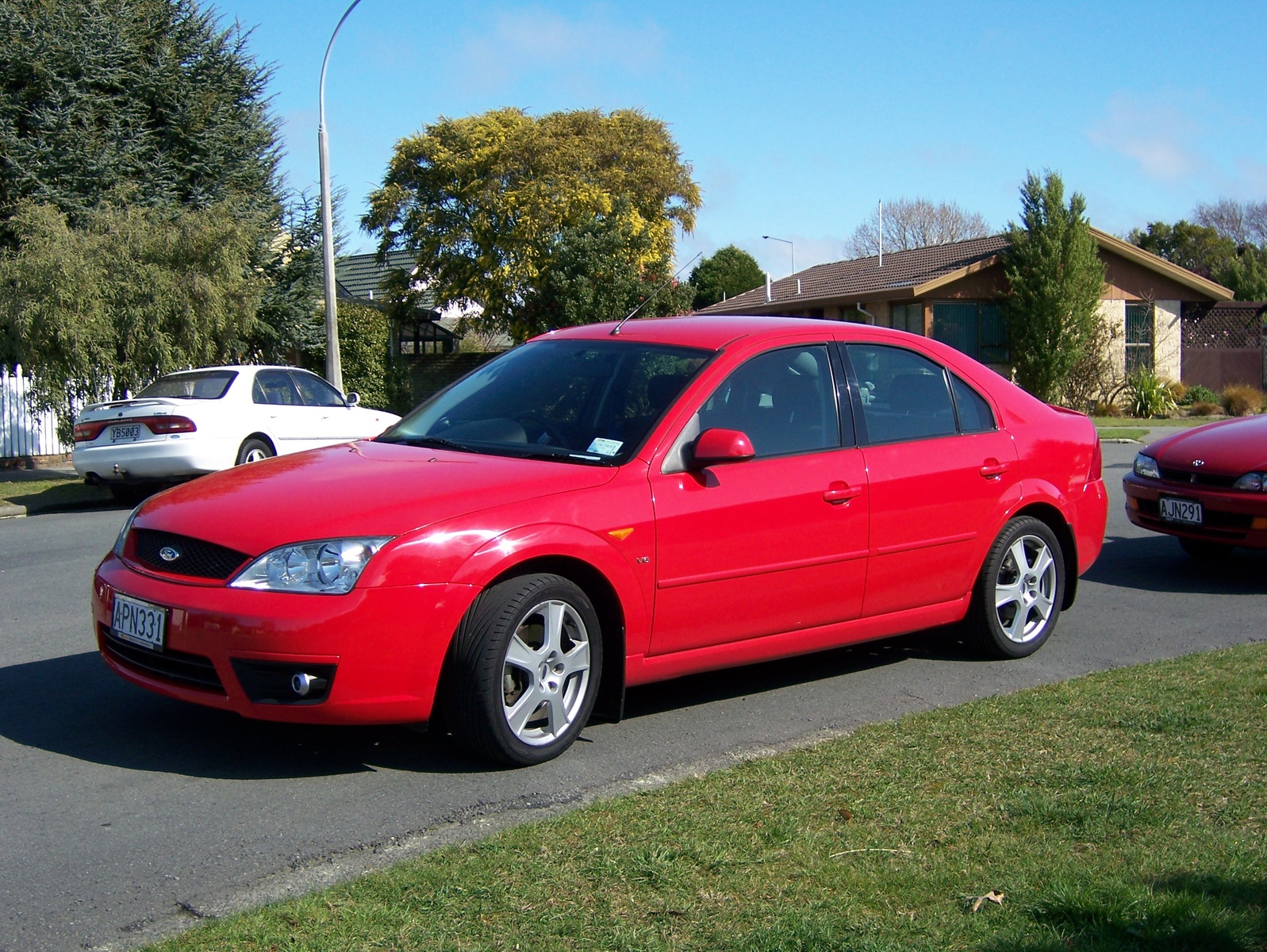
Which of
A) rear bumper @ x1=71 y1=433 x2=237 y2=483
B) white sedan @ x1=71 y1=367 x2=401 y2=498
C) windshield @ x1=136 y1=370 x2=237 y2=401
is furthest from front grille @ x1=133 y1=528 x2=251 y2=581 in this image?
windshield @ x1=136 y1=370 x2=237 y2=401

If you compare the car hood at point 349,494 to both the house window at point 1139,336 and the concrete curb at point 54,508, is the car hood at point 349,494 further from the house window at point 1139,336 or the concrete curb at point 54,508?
the house window at point 1139,336

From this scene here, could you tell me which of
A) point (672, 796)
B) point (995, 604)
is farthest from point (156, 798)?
point (995, 604)

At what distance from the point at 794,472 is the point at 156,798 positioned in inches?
111

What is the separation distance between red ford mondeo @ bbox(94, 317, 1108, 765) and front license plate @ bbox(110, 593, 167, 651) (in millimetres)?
14

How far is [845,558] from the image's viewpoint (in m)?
5.64

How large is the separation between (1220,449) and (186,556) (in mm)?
7069

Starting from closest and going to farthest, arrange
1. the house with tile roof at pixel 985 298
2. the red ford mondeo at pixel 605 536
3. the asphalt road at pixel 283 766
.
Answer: the asphalt road at pixel 283 766, the red ford mondeo at pixel 605 536, the house with tile roof at pixel 985 298

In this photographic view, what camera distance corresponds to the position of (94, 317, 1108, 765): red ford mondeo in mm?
4406

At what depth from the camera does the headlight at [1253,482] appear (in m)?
8.35

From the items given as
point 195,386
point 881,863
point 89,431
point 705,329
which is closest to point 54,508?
point 89,431

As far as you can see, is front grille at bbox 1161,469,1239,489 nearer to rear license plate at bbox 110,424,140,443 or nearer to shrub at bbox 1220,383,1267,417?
rear license plate at bbox 110,424,140,443

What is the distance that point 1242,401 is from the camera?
30859 mm

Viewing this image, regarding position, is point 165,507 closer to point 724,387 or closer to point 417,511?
point 417,511

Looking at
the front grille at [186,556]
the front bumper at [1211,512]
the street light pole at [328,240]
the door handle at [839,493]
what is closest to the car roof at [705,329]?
the door handle at [839,493]
